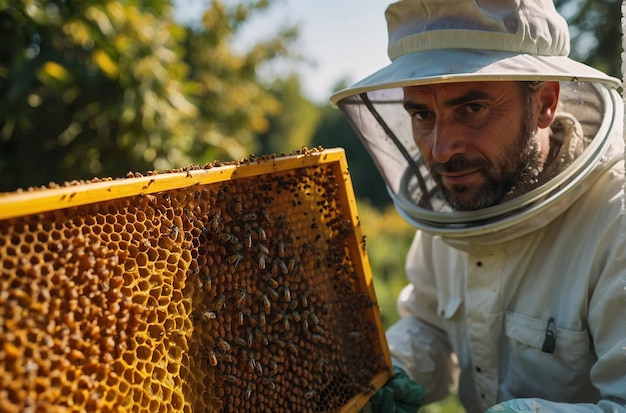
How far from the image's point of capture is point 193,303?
1442 millimetres

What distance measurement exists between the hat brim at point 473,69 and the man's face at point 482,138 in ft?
0.45

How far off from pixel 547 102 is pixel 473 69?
1.89 feet

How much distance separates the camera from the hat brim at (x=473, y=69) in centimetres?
169

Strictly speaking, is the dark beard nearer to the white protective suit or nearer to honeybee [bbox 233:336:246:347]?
the white protective suit

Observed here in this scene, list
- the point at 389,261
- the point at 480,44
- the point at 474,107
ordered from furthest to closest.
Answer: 1. the point at 389,261
2. the point at 474,107
3. the point at 480,44

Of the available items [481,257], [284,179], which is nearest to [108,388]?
[284,179]

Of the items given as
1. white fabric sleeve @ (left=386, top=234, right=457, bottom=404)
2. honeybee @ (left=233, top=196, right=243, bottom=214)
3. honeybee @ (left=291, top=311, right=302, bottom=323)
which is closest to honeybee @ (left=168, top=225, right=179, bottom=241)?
honeybee @ (left=233, top=196, right=243, bottom=214)

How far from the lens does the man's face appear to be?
1968 mm

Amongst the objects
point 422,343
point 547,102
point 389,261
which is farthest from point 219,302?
point 389,261

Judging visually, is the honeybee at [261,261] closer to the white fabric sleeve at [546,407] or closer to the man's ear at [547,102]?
the white fabric sleeve at [546,407]

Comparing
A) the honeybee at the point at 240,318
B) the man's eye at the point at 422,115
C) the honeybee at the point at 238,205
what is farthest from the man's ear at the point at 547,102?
the honeybee at the point at 240,318

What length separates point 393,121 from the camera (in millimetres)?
2508

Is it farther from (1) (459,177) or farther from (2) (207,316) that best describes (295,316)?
(1) (459,177)

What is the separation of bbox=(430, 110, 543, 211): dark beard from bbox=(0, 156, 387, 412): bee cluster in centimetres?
54
